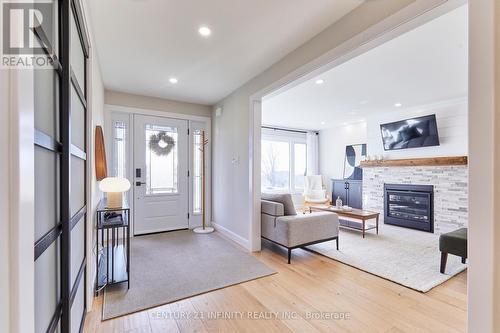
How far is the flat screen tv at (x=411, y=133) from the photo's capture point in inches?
190

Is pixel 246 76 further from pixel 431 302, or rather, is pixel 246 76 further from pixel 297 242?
pixel 431 302

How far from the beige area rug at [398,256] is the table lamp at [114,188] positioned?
8.84 ft

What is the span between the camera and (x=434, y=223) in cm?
470

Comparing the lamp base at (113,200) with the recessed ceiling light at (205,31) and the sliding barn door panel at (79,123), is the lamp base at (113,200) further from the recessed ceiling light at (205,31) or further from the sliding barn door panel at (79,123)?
the recessed ceiling light at (205,31)

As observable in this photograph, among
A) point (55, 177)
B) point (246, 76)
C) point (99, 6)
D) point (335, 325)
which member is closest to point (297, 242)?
point (335, 325)

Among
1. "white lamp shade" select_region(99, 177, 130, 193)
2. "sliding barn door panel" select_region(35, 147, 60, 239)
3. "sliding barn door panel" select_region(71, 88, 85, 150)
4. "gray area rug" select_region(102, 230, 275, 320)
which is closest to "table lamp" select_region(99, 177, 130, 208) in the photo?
"white lamp shade" select_region(99, 177, 130, 193)

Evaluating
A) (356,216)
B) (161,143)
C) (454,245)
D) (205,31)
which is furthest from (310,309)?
(161,143)

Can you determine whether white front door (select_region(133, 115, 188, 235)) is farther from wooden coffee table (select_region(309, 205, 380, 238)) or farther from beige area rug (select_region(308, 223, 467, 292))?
wooden coffee table (select_region(309, 205, 380, 238))

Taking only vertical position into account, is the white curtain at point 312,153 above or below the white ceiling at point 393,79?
below

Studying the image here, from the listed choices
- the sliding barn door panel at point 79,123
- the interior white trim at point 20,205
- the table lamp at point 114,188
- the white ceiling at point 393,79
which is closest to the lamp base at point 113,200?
the table lamp at point 114,188

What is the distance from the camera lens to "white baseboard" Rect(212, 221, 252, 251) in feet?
11.8

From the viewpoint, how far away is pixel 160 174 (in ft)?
14.7

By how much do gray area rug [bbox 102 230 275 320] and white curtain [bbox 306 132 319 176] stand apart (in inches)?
187

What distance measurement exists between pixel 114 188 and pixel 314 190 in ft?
18.6
